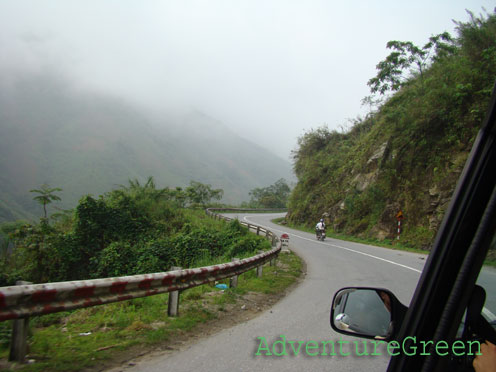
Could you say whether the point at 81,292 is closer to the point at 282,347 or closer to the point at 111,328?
the point at 111,328

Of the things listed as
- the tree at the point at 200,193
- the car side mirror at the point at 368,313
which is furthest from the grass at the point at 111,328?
the tree at the point at 200,193

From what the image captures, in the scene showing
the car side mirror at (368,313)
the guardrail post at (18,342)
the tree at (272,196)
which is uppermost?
the car side mirror at (368,313)

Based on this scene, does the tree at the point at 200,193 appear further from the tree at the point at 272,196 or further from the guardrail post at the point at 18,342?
the guardrail post at the point at 18,342

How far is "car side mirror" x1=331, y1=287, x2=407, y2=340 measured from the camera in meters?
1.95

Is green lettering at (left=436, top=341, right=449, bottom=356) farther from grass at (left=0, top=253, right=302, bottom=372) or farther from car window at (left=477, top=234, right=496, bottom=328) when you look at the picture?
grass at (left=0, top=253, right=302, bottom=372)

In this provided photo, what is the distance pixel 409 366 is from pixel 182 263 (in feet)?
44.7

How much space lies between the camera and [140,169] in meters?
194

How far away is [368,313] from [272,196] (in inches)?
2738

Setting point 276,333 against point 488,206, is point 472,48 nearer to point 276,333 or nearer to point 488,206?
point 276,333

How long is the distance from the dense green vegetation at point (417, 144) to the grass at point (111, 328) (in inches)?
589

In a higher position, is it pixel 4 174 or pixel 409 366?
pixel 409 366

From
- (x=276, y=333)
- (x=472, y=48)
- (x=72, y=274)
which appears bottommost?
(x=72, y=274)

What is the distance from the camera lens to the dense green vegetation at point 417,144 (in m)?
18.6

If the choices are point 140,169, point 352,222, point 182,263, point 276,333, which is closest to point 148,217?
point 182,263
